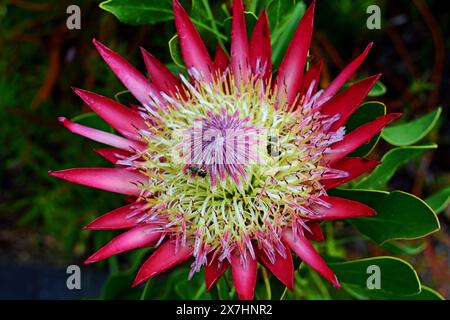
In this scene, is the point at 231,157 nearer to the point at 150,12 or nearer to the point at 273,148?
the point at 273,148

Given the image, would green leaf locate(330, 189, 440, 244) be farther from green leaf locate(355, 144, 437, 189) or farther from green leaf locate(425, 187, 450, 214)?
green leaf locate(425, 187, 450, 214)

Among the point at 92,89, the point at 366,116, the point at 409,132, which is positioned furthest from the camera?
the point at 92,89

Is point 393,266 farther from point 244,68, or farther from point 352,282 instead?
point 244,68

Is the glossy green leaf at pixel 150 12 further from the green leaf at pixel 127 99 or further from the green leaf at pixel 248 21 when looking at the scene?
the green leaf at pixel 127 99

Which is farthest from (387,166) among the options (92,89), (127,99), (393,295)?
(92,89)

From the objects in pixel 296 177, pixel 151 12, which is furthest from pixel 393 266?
pixel 151 12

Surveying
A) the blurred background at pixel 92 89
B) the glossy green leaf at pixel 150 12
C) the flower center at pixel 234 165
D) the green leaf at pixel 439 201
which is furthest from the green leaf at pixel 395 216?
the blurred background at pixel 92 89

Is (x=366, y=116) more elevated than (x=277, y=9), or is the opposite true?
(x=277, y=9)
